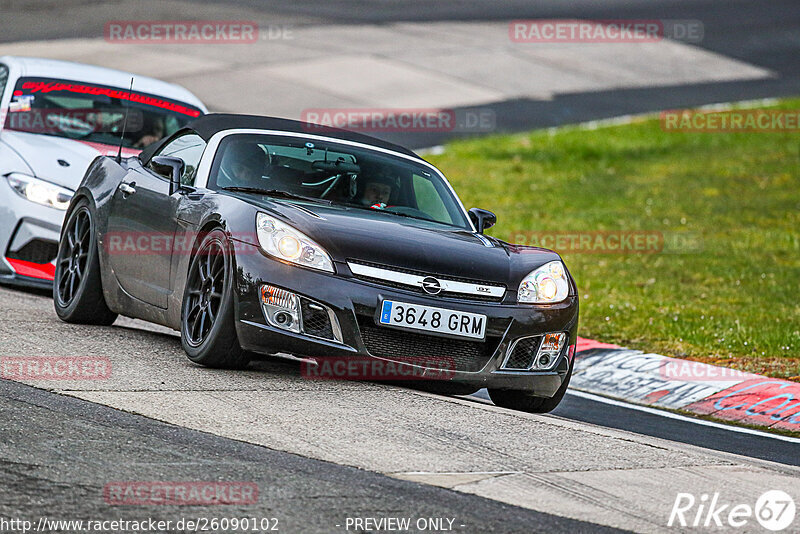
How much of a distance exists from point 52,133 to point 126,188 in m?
2.85

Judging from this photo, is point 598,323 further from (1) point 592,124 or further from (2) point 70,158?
(1) point 592,124

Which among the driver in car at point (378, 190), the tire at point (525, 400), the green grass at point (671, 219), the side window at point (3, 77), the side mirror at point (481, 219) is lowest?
the green grass at point (671, 219)

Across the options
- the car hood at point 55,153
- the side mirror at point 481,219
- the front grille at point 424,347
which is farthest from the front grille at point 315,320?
the car hood at point 55,153

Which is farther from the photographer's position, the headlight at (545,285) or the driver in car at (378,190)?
the driver in car at (378,190)

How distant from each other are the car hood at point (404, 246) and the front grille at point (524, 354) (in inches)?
12.5

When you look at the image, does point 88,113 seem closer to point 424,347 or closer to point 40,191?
point 40,191

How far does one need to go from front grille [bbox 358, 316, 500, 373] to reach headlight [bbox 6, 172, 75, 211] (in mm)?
3975

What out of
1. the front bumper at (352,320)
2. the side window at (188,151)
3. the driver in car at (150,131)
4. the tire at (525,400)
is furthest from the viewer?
the driver in car at (150,131)

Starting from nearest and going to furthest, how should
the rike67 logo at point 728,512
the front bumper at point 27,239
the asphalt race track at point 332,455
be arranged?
the asphalt race track at point 332,455 → the rike67 logo at point 728,512 → the front bumper at point 27,239

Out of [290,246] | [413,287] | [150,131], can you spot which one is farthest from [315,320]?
[150,131]

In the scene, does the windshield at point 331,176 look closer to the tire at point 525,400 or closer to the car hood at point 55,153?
the tire at point 525,400

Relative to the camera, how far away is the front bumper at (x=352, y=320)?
22.1ft

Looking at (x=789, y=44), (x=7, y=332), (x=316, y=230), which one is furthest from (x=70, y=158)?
(x=789, y=44)

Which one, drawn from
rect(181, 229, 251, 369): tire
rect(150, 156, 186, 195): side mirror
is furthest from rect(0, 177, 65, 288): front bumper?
rect(181, 229, 251, 369): tire
